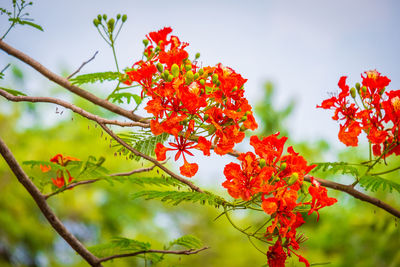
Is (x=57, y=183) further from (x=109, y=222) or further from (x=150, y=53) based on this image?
(x=109, y=222)

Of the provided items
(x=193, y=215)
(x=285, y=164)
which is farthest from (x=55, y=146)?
(x=285, y=164)

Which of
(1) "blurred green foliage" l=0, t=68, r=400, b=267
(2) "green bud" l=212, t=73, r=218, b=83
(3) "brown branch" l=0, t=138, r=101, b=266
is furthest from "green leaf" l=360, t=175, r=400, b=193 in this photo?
(1) "blurred green foliage" l=0, t=68, r=400, b=267

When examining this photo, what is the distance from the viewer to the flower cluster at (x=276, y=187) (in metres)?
1.43

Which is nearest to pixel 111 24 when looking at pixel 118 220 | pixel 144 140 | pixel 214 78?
pixel 144 140

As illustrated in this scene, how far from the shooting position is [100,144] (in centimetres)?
1108

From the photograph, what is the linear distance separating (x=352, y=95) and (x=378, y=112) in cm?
17

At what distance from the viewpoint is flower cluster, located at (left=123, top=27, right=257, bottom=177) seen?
1466 millimetres

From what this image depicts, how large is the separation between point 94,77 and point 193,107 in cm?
90

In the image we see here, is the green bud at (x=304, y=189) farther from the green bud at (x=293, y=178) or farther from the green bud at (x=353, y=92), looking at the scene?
the green bud at (x=353, y=92)

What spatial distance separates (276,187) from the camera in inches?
57.1

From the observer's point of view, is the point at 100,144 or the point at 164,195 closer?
the point at 164,195

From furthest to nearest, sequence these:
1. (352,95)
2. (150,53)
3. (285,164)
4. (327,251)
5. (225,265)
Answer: (327,251), (225,265), (352,95), (150,53), (285,164)

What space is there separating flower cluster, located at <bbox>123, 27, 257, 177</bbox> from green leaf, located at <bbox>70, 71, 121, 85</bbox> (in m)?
0.60

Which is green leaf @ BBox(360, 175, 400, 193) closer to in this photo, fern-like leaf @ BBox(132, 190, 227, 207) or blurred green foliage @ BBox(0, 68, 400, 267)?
fern-like leaf @ BBox(132, 190, 227, 207)
